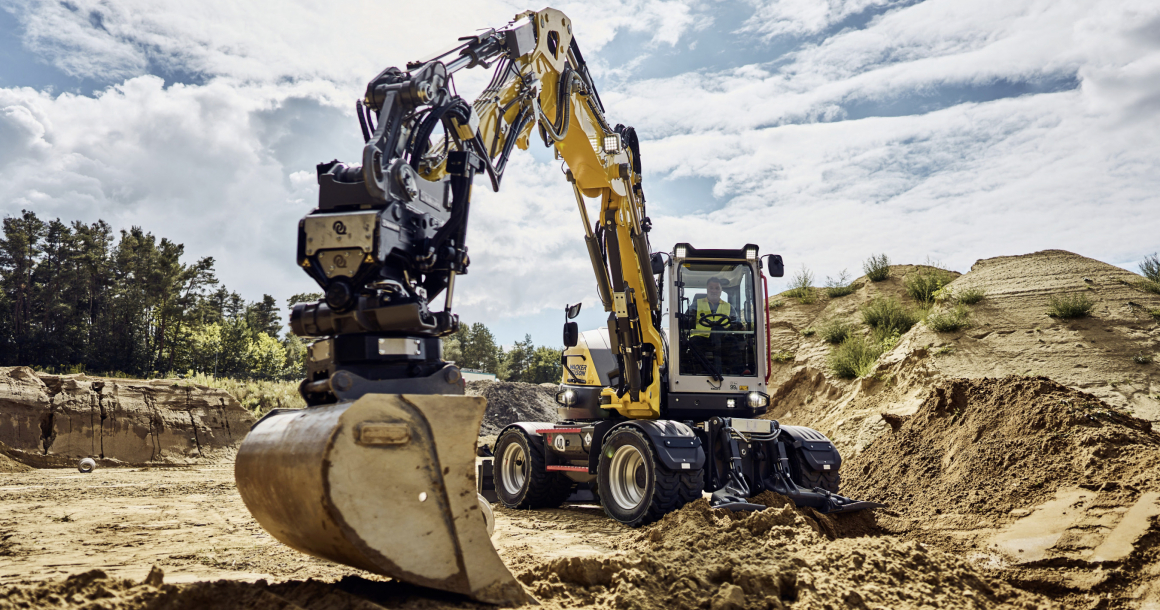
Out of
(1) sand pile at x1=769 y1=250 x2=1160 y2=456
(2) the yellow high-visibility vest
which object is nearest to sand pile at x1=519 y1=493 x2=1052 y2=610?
(2) the yellow high-visibility vest

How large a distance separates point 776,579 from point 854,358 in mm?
14898

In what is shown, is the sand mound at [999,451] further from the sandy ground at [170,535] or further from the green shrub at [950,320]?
the sandy ground at [170,535]

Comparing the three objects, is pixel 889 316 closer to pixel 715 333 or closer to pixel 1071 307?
pixel 1071 307

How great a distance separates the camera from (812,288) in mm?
23516

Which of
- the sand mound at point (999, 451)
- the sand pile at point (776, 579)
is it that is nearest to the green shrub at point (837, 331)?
the sand mound at point (999, 451)

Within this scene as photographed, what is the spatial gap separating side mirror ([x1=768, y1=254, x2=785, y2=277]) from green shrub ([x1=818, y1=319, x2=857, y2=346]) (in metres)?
11.6

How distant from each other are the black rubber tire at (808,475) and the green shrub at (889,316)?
11041 millimetres

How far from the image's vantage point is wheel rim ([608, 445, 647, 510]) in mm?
8570

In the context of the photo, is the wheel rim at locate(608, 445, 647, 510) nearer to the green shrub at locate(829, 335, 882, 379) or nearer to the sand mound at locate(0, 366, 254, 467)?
the green shrub at locate(829, 335, 882, 379)

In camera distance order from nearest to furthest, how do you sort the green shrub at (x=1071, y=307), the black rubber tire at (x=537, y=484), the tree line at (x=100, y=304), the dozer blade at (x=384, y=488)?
the dozer blade at (x=384, y=488), the black rubber tire at (x=537, y=484), the green shrub at (x=1071, y=307), the tree line at (x=100, y=304)

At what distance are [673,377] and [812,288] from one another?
15622 mm

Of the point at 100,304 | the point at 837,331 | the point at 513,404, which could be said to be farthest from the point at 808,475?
the point at 100,304

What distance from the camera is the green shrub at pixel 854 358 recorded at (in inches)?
705

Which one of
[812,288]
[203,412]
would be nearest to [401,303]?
[203,412]
